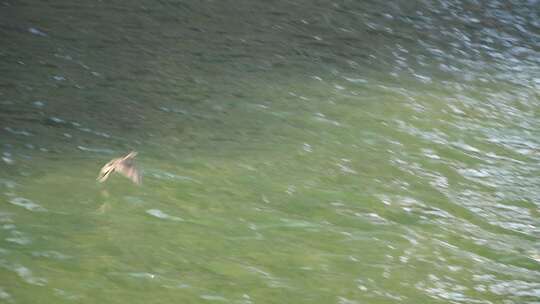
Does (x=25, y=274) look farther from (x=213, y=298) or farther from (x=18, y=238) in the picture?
(x=213, y=298)

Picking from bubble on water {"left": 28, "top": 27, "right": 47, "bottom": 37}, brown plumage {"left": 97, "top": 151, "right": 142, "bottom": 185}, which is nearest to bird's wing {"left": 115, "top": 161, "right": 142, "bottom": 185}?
brown plumage {"left": 97, "top": 151, "right": 142, "bottom": 185}

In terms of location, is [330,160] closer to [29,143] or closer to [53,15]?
[29,143]

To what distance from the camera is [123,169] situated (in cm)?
328

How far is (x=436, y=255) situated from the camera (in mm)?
3230

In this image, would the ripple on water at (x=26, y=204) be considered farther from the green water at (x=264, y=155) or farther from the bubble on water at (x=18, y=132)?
the bubble on water at (x=18, y=132)

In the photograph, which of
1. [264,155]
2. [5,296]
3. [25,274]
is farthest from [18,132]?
[5,296]

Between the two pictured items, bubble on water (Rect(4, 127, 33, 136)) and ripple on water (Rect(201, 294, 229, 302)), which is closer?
ripple on water (Rect(201, 294, 229, 302))

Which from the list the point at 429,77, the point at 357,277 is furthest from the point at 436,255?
the point at 429,77

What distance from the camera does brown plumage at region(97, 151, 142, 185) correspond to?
10.7 ft

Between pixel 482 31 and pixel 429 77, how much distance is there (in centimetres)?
100

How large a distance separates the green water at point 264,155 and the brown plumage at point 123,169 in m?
0.03

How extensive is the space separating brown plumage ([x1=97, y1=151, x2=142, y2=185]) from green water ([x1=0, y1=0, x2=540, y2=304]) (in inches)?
1.3

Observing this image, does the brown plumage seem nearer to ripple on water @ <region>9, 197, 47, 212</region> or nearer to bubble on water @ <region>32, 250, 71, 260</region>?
ripple on water @ <region>9, 197, 47, 212</region>

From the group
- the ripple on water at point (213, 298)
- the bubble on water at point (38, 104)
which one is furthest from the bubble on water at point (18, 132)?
the ripple on water at point (213, 298)
